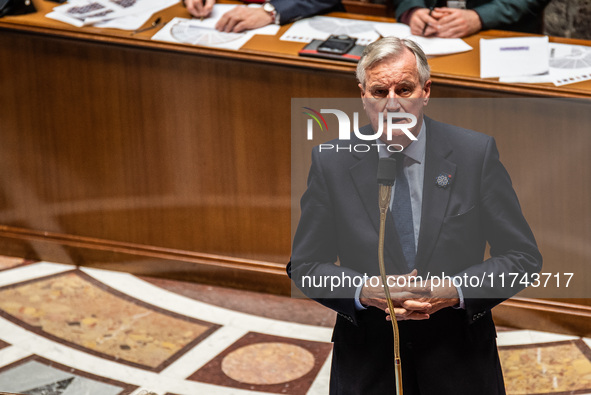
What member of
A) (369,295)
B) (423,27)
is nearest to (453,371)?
(369,295)

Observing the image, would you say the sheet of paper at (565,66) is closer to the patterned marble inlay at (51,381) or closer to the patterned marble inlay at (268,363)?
the patterned marble inlay at (268,363)

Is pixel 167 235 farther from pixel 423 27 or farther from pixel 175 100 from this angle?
pixel 423 27

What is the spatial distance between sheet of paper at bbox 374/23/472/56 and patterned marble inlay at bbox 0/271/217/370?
1.42 meters

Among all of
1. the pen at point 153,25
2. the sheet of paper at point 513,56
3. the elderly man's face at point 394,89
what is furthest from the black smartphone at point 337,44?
the elderly man's face at point 394,89

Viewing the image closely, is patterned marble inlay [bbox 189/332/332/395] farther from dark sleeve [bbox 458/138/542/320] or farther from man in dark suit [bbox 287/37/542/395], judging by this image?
dark sleeve [bbox 458/138/542/320]

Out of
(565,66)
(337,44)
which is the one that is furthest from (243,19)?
(565,66)

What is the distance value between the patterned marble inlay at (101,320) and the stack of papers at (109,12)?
45.5 inches

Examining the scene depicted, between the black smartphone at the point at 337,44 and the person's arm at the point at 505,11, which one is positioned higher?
the person's arm at the point at 505,11

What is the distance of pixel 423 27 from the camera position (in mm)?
3389

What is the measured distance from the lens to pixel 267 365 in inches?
126

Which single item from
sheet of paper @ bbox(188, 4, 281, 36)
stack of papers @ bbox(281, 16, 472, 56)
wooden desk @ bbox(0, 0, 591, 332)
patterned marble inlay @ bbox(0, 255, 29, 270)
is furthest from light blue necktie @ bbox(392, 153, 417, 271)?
patterned marble inlay @ bbox(0, 255, 29, 270)

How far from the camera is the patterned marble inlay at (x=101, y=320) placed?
329 centimetres

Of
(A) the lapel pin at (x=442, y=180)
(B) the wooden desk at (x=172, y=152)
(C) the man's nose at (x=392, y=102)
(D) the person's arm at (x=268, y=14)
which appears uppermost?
(C) the man's nose at (x=392, y=102)

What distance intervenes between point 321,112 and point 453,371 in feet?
Result: 2.12
